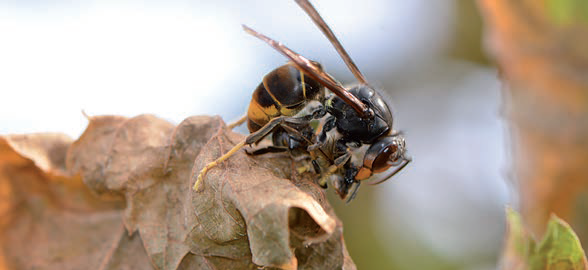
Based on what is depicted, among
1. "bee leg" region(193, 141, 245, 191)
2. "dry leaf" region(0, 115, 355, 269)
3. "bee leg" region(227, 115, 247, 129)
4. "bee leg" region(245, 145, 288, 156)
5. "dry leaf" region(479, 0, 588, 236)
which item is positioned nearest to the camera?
"dry leaf" region(0, 115, 355, 269)

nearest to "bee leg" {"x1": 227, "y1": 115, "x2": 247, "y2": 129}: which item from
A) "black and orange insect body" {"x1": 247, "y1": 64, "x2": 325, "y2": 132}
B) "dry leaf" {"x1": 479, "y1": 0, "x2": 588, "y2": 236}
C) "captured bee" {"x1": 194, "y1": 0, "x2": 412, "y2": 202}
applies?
"captured bee" {"x1": 194, "y1": 0, "x2": 412, "y2": 202}

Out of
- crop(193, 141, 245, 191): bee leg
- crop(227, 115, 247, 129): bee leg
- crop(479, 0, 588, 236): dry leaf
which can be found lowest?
crop(479, 0, 588, 236): dry leaf

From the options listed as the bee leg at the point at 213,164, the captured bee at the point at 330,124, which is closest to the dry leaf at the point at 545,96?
the captured bee at the point at 330,124

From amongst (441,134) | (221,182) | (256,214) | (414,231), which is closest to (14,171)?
(221,182)

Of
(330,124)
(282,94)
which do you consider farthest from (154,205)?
(330,124)

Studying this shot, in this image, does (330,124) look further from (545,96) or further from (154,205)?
(545,96)

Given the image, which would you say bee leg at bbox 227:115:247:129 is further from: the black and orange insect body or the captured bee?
the black and orange insect body

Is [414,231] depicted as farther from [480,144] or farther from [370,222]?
[480,144]
